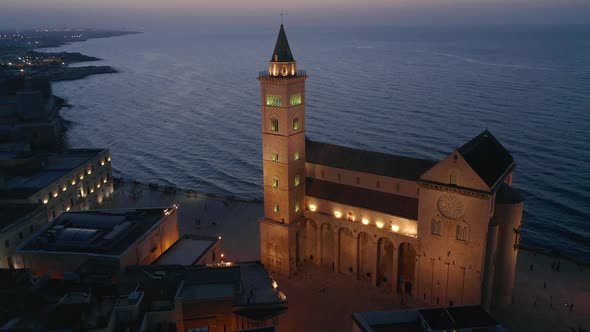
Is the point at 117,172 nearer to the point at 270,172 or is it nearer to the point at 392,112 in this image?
the point at 270,172

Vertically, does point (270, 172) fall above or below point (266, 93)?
below

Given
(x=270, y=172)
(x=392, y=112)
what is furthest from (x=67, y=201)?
(x=392, y=112)

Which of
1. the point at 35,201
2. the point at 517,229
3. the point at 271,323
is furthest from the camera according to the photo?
the point at 35,201

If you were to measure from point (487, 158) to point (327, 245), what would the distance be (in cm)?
2014

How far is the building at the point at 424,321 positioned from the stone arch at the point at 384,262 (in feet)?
60.9

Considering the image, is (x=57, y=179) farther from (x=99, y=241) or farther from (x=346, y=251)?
(x=346, y=251)

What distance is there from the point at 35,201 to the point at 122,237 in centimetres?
1814

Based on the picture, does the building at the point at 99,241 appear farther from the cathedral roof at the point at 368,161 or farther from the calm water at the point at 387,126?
the calm water at the point at 387,126

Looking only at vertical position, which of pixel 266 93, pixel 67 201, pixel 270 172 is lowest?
pixel 67 201

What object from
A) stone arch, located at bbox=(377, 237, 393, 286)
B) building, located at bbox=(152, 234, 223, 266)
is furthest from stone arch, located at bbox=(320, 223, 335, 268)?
building, located at bbox=(152, 234, 223, 266)

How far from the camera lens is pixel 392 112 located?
13375 centimetres

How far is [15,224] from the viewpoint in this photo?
52.6m

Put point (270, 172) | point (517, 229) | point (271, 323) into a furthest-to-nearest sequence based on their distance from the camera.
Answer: point (270, 172), point (517, 229), point (271, 323)

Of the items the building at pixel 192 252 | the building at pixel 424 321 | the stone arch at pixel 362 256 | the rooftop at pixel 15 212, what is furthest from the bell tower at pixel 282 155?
the rooftop at pixel 15 212
